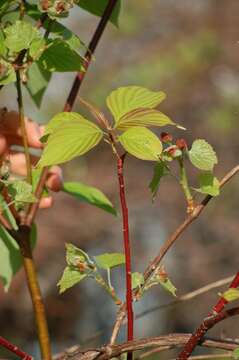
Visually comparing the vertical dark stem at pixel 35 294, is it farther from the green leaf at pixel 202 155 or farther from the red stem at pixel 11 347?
the green leaf at pixel 202 155

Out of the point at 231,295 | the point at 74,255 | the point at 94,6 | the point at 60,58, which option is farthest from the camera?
the point at 94,6

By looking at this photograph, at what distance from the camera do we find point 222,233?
12.5 ft

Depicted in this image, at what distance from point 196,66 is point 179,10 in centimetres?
90

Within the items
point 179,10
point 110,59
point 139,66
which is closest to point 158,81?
point 139,66

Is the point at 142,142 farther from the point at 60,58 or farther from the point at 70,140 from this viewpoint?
the point at 60,58

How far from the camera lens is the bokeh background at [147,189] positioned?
342 centimetres

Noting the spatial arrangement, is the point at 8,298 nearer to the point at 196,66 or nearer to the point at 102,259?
the point at 196,66

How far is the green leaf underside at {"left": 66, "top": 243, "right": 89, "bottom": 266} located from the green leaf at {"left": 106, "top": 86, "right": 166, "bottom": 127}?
0.12 m

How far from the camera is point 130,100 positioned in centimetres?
72

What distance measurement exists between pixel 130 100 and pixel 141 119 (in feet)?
0.14

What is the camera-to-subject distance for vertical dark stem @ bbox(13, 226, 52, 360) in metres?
0.84

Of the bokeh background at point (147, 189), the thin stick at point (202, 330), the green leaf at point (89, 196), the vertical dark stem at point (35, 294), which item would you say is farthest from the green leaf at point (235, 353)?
the bokeh background at point (147, 189)

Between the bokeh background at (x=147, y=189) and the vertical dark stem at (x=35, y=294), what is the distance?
1.71 metres

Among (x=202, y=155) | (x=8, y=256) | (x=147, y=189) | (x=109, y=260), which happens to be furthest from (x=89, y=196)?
(x=147, y=189)
